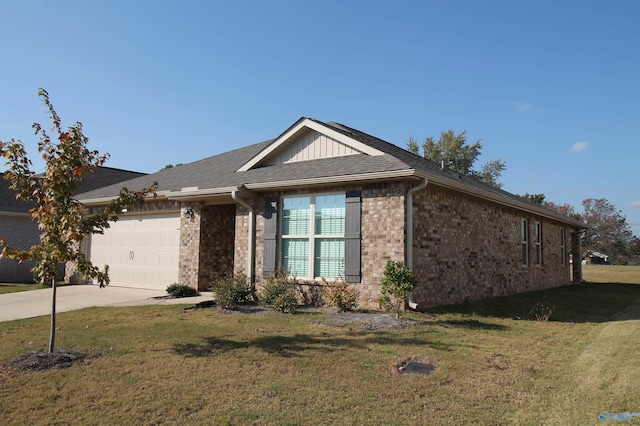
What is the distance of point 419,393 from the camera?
15.6 feet

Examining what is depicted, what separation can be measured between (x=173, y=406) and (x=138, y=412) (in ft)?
1.02

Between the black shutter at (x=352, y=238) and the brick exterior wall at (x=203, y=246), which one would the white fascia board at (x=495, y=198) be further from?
the brick exterior wall at (x=203, y=246)

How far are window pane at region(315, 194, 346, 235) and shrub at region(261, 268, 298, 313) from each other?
4.35 ft

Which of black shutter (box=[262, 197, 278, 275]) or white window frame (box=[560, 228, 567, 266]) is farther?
white window frame (box=[560, 228, 567, 266])

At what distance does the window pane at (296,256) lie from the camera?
11.0 meters

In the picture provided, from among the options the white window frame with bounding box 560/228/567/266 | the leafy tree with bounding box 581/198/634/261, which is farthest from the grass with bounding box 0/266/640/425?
the leafy tree with bounding box 581/198/634/261

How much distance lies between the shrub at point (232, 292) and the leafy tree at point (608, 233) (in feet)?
204

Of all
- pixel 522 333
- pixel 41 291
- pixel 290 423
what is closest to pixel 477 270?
pixel 522 333

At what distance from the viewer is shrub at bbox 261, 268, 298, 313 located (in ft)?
31.2

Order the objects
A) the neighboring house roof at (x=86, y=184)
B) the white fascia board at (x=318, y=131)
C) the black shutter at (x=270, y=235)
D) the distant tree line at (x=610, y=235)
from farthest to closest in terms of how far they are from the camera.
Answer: the distant tree line at (x=610, y=235) < the neighboring house roof at (x=86, y=184) < the black shutter at (x=270, y=235) < the white fascia board at (x=318, y=131)

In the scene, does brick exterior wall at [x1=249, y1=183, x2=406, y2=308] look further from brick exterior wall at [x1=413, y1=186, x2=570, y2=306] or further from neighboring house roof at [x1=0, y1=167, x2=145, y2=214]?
neighboring house roof at [x1=0, y1=167, x2=145, y2=214]

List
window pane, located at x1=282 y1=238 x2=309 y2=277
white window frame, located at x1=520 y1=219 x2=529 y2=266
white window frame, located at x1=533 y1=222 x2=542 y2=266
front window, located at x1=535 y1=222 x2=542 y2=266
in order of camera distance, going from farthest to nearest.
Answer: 1. front window, located at x1=535 y1=222 x2=542 y2=266
2. white window frame, located at x1=533 y1=222 x2=542 y2=266
3. white window frame, located at x1=520 y1=219 x2=529 y2=266
4. window pane, located at x1=282 y1=238 x2=309 y2=277

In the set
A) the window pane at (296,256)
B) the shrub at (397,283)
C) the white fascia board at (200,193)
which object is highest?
the white fascia board at (200,193)

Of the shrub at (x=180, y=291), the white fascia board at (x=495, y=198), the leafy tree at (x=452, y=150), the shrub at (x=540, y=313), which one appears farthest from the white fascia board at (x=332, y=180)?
the leafy tree at (x=452, y=150)
